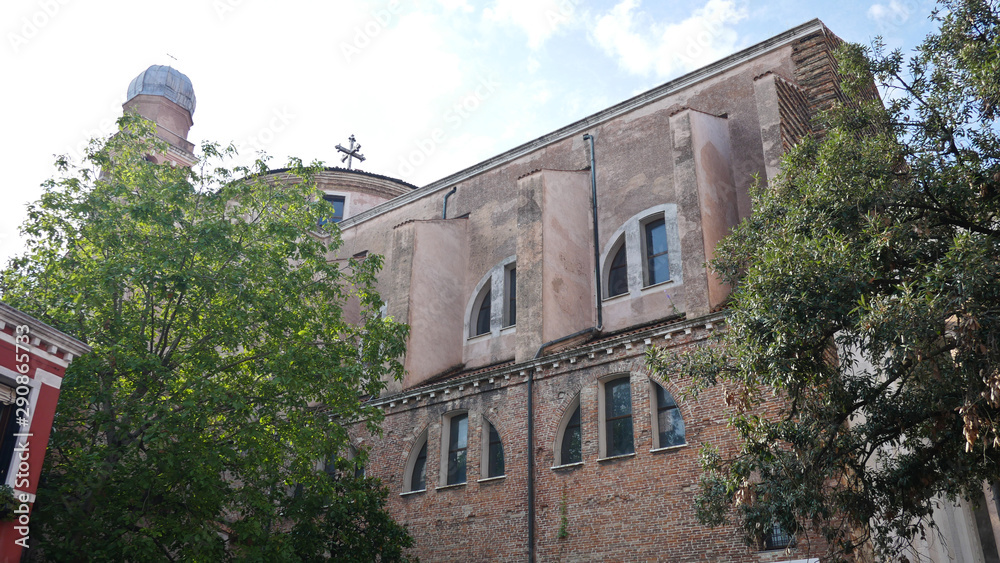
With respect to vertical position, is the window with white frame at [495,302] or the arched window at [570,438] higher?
the window with white frame at [495,302]

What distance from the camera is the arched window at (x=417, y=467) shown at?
20203mm

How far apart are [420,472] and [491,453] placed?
7.82ft

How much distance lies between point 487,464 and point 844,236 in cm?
1094

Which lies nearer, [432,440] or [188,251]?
[188,251]

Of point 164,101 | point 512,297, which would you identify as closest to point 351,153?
point 164,101

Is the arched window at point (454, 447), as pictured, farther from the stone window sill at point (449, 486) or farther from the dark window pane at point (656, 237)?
the dark window pane at point (656, 237)

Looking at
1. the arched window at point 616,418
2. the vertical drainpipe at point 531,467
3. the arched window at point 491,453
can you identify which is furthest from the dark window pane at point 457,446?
the arched window at point 616,418

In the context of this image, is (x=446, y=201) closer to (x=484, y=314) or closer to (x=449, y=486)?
(x=484, y=314)

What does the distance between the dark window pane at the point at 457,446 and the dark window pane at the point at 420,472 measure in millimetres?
835

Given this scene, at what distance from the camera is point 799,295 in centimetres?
1007

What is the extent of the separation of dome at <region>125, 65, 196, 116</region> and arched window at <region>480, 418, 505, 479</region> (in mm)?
24159

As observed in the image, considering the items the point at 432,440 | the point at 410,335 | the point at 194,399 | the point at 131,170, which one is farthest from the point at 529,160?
the point at 194,399

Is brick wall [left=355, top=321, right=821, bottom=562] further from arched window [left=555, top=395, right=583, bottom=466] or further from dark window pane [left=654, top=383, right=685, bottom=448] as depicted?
dark window pane [left=654, top=383, right=685, bottom=448]

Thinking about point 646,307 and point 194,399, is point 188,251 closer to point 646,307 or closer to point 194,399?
point 194,399
